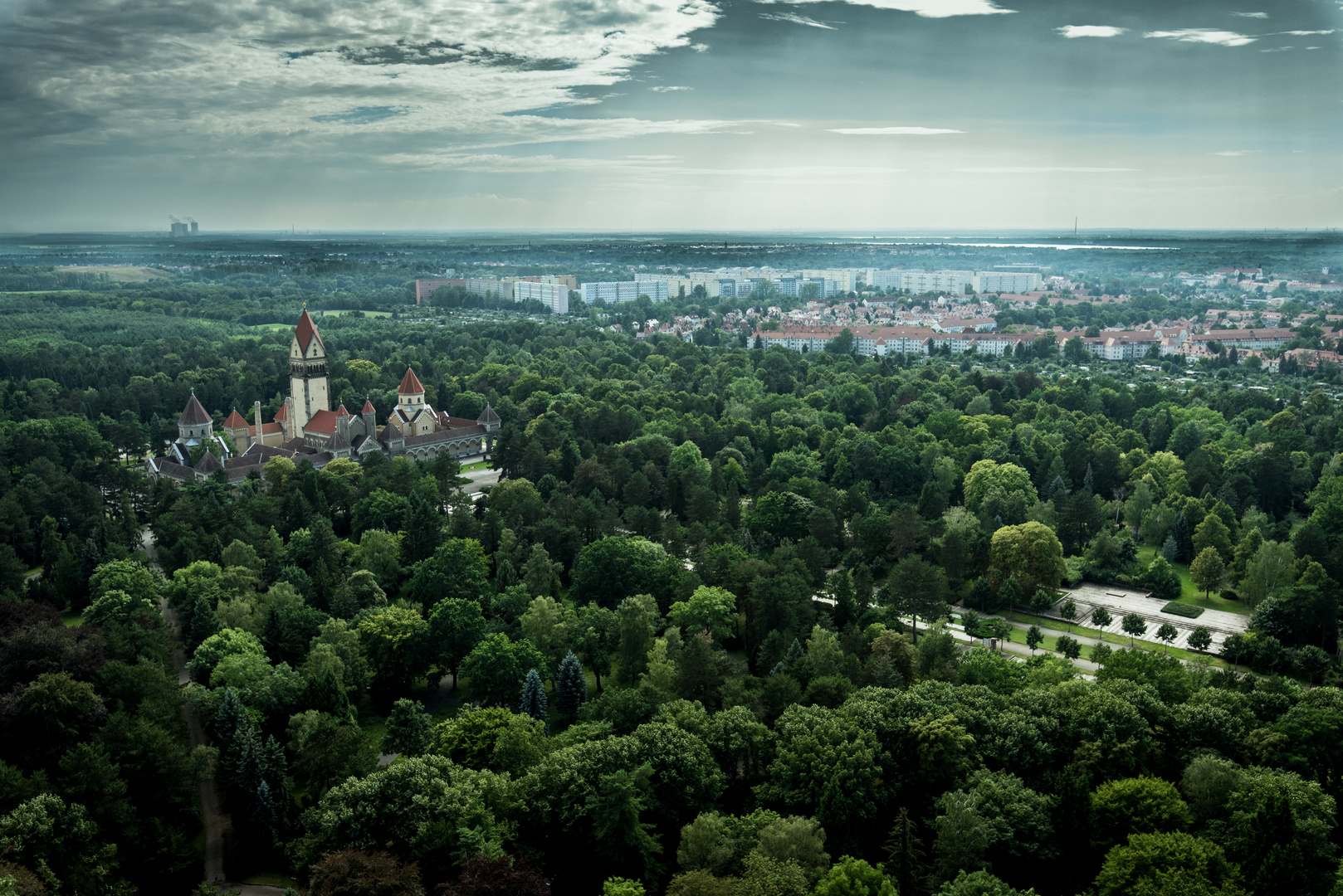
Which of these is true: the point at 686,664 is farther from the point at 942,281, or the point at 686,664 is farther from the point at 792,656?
the point at 942,281

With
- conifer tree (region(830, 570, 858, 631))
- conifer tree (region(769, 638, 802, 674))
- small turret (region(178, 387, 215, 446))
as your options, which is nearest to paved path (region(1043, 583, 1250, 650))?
conifer tree (region(830, 570, 858, 631))

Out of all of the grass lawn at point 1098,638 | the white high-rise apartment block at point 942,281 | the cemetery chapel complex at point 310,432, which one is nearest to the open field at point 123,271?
the cemetery chapel complex at point 310,432

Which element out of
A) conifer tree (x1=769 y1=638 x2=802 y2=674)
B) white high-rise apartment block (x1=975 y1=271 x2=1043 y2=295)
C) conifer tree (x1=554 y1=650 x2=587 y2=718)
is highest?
white high-rise apartment block (x1=975 y1=271 x2=1043 y2=295)

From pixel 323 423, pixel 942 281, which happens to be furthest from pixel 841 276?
pixel 323 423

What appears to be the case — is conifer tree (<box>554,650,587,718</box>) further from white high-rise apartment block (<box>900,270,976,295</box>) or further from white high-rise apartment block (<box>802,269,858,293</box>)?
white high-rise apartment block (<box>900,270,976,295</box>)

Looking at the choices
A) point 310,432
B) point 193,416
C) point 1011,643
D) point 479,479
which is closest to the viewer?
point 1011,643
